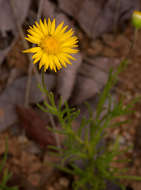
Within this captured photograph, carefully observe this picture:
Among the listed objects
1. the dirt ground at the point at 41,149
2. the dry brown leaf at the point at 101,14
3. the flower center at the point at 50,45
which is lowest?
the dirt ground at the point at 41,149

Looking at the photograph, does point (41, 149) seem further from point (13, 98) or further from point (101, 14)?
point (101, 14)

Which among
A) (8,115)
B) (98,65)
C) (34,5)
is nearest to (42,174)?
(8,115)

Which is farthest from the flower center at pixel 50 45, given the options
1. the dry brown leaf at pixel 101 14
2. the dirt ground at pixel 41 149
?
the dry brown leaf at pixel 101 14

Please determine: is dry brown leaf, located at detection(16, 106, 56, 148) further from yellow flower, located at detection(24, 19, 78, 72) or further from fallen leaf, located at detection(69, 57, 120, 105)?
yellow flower, located at detection(24, 19, 78, 72)

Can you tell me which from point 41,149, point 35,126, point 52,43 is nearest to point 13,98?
point 35,126

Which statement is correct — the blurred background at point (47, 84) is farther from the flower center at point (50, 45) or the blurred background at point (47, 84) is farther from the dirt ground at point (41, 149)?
the flower center at point (50, 45)

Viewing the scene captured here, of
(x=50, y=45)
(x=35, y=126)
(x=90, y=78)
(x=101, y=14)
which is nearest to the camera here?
(x=50, y=45)
